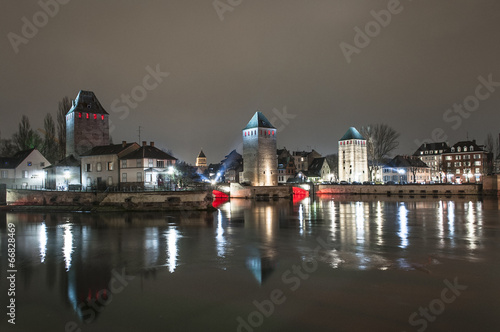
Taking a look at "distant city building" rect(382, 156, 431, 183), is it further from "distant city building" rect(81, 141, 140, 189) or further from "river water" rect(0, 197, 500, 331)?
"river water" rect(0, 197, 500, 331)

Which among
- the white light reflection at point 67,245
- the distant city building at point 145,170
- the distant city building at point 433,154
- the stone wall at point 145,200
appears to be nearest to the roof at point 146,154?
the distant city building at point 145,170

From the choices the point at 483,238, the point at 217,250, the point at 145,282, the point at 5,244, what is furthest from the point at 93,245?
the point at 483,238

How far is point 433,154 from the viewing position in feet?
328

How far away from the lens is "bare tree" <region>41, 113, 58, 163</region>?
6012 centimetres

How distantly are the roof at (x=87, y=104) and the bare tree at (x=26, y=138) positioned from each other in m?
10.4

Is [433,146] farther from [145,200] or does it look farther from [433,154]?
[145,200]

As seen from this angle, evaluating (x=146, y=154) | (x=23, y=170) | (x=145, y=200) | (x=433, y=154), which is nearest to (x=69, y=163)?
(x=23, y=170)

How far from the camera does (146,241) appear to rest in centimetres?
1848

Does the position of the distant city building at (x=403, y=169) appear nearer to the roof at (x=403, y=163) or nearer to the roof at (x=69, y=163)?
the roof at (x=403, y=163)

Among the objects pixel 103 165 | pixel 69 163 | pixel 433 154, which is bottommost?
pixel 103 165

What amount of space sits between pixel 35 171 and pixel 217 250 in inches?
1597

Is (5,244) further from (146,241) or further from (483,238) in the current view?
(483,238)

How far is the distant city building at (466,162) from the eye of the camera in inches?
3361

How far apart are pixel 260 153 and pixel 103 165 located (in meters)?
27.2
